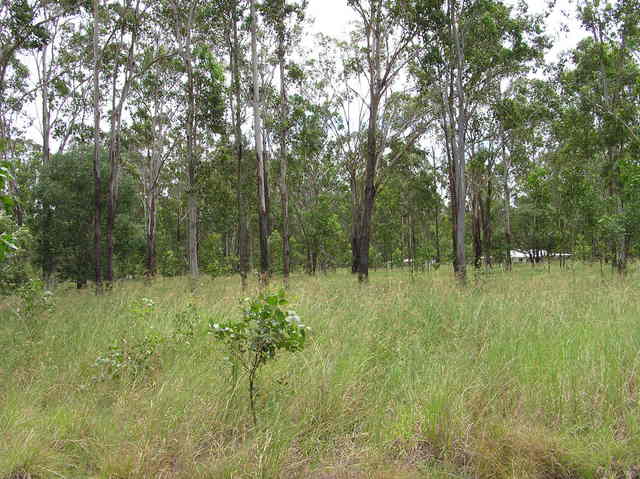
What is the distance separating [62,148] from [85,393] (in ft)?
65.2

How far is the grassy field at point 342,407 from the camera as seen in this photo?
7.84 feet

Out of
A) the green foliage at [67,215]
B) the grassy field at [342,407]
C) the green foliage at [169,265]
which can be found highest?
the green foliage at [67,215]

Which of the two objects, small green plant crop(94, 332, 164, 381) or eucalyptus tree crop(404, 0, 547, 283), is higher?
eucalyptus tree crop(404, 0, 547, 283)

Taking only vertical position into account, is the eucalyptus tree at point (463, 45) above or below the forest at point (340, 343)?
above

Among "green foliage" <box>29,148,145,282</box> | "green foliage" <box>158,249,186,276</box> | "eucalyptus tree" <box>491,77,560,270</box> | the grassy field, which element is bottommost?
the grassy field

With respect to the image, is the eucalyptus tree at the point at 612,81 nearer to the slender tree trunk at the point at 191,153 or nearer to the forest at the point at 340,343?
the forest at the point at 340,343

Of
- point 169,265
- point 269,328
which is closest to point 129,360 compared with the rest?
point 269,328

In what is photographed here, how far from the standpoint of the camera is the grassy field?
2391mm

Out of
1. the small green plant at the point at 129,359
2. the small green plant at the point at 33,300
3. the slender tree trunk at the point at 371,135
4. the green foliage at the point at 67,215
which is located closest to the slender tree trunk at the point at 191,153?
the slender tree trunk at the point at 371,135

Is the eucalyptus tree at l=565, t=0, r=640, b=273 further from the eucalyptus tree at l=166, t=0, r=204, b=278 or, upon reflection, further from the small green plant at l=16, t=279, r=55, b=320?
the small green plant at l=16, t=279, r=55, b=320

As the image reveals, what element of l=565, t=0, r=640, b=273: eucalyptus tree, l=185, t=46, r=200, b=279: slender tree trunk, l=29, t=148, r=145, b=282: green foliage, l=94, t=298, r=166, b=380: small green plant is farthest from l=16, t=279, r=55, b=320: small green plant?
l=565, t=0, r=640, b=273: eucalyptus tree

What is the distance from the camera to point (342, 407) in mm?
3041

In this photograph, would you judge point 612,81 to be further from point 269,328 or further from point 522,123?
point 269,328

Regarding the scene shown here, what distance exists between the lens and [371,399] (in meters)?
Answer: 3.24
